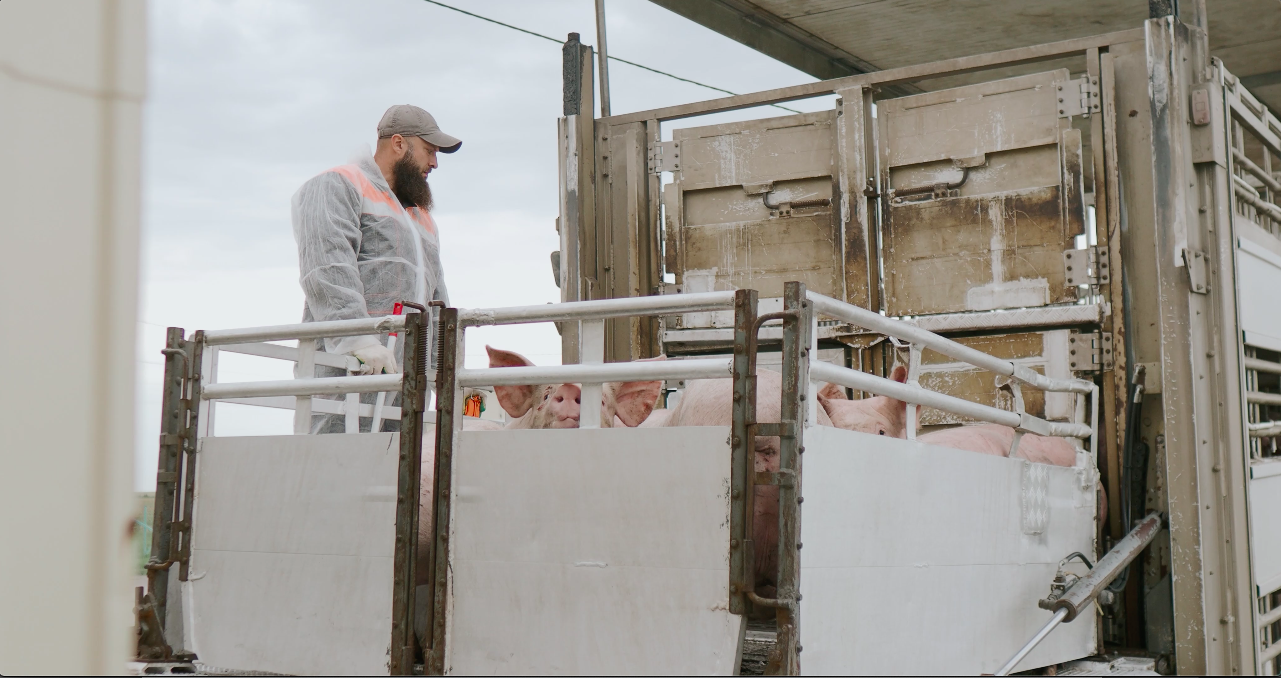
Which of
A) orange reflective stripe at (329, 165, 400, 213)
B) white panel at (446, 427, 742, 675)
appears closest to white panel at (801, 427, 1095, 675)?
white panel at (446, 427, 742, 675)

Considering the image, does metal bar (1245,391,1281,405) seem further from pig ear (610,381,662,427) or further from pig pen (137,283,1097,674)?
pig ear (610,381,662,427)

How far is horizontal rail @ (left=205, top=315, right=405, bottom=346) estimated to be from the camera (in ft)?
11.4

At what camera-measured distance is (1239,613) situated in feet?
14.7

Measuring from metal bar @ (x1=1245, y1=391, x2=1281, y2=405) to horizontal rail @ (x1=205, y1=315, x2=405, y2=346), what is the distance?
3.43 meters

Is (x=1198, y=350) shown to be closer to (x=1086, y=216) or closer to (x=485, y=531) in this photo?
(x=1086, y=216)

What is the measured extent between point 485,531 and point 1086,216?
3.34 meters

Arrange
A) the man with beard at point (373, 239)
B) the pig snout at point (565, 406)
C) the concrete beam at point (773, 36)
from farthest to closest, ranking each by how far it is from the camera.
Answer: the concrete beam at point (773, 36) < the man with beard at point (373, 239) < the pig snout at point (565, 406)

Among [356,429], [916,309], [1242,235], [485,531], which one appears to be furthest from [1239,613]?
[356,429]

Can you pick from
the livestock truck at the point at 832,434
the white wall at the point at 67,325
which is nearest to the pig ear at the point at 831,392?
the livestock truck at the point at 832,434

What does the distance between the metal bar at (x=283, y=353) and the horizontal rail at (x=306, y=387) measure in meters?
0.14

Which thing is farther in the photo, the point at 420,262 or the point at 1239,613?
the point at 420,262

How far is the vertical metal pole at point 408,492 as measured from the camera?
10.6 feet

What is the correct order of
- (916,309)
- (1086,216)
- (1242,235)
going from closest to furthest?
(1242,235) → (1086,216) → (916,309)

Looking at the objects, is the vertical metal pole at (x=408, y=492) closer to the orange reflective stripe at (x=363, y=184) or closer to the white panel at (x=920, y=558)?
the white panel at (x=920, y=558)
